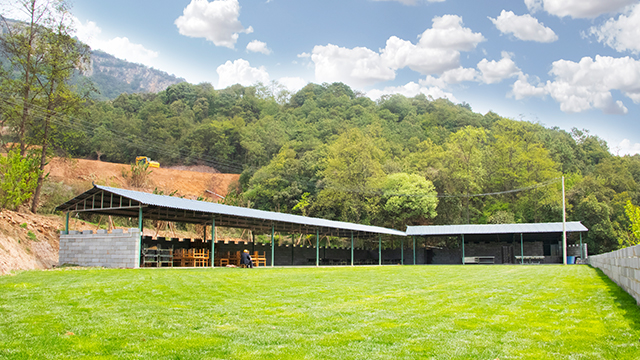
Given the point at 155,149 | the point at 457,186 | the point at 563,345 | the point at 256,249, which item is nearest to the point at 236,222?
the point at 256,249

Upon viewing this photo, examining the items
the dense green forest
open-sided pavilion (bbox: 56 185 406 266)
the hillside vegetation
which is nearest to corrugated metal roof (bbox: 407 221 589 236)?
the hillside vegetation

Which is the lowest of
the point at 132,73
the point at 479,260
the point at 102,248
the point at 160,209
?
the point at 479,260

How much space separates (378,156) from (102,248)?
39.1m

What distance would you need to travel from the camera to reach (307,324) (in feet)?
17.8

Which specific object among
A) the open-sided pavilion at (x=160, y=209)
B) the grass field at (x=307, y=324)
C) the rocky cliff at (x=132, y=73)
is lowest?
the grass field at (x=307, y=324)

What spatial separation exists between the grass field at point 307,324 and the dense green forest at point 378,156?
22.5 metres

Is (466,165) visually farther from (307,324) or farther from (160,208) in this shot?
(307,324)

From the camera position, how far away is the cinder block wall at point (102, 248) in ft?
51.4

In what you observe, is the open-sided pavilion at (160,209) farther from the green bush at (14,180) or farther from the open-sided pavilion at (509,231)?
the open-sided pavilion at (509,231)

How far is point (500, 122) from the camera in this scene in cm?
5134

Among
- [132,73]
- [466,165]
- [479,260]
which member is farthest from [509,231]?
[132,73]

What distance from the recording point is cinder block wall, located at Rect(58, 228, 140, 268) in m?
15.7

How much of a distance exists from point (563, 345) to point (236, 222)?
2075 cm

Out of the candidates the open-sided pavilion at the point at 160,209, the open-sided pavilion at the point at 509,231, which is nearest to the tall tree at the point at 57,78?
the open-sided pavilion at the point at 160,209
